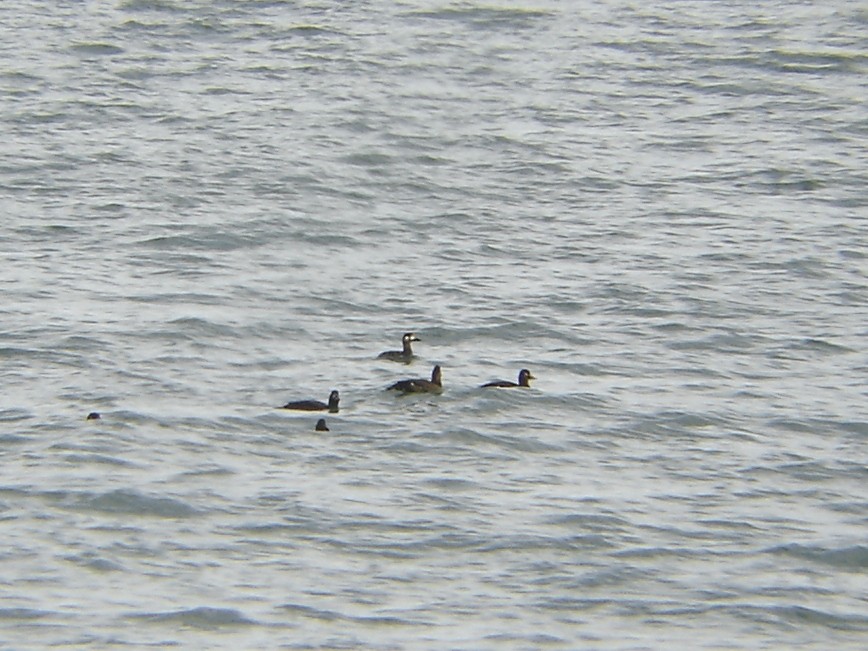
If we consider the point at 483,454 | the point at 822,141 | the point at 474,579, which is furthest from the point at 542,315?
the point at 822,141

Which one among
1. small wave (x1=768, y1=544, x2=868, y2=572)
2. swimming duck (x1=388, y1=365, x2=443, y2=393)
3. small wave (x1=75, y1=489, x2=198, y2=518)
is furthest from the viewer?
swimming duck (x1=388, y1=365, x2=443, y2=393)

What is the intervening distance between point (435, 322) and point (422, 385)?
2.95 metres

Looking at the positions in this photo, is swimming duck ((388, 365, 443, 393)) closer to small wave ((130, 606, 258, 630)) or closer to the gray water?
the gray water

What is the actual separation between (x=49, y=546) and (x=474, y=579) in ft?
11.5

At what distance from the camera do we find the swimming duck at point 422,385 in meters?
19.6

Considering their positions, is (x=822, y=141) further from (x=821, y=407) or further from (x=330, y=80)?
(x=821, y=407)

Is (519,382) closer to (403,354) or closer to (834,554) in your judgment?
(403,354)

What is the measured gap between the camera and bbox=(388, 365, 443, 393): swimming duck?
19.6 metres

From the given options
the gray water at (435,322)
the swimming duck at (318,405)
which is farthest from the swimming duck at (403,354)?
the swimming duck at (318,405)

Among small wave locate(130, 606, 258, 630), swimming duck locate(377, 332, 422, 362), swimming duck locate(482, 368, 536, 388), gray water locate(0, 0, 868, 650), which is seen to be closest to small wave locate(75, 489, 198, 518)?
gray water locate(0, 0, 868, 650)

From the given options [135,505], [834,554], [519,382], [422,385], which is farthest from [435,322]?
[834,554]

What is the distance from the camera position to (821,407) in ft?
66.4

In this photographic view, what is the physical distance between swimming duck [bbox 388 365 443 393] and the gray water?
0.15 metres

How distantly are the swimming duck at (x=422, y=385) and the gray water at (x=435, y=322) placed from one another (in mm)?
146
